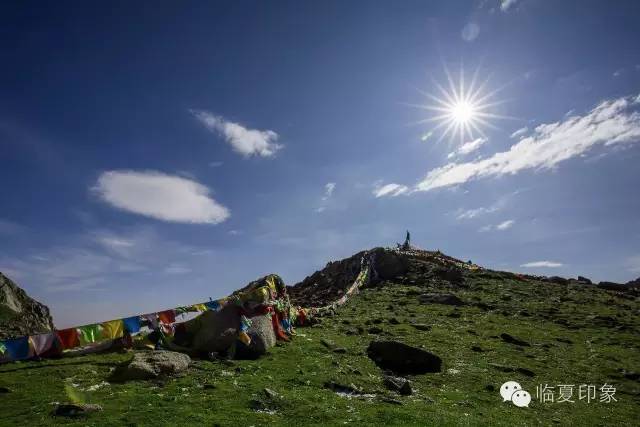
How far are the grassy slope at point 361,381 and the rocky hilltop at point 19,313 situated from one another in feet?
35.0

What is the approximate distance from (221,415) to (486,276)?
4940 centimetres

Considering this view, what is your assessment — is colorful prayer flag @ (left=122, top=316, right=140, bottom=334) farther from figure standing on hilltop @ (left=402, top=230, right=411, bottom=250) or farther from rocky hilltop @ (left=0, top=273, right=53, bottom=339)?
figure standing on hilltop @ (left=402, top=230, right=411, bottom=250)

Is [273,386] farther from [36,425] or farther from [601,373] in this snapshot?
[601,373]

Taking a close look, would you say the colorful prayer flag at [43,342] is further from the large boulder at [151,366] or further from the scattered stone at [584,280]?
the scattered stone at [584,280]

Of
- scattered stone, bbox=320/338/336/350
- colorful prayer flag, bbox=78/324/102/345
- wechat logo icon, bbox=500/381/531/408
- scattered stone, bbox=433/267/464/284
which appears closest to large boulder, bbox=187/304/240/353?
colorful prayer flag, bbox=78/324/102/345

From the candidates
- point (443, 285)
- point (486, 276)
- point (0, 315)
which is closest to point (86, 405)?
point (0, 315)

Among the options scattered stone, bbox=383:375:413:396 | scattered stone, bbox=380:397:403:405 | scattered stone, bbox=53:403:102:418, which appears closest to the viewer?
scattered stone, bbox=53:403:102:418

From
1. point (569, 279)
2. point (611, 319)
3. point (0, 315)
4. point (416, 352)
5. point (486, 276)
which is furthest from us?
point (569, 279)

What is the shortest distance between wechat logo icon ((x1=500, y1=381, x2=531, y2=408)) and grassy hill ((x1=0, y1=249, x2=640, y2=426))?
1.21 feet

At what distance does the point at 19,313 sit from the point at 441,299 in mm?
37446

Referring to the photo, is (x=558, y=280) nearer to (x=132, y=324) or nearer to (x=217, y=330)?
(x=217, y=330)

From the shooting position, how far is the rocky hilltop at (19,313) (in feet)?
90.6

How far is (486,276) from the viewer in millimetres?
54875

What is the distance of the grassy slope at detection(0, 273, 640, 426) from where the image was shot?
1326 centimetres
